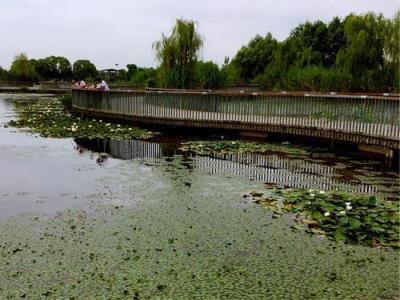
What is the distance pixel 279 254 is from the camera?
4984mm

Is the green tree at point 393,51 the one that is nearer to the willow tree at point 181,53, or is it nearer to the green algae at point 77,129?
the willow tree at point 181,53

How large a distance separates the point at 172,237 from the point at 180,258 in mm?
678

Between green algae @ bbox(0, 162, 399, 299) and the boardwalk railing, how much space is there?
18.3ft

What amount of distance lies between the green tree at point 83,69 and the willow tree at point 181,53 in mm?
65204

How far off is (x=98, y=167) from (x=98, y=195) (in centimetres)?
249

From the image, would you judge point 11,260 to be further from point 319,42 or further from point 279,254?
point 319,42

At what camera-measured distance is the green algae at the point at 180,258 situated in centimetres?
408

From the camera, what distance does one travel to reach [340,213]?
609 centimetres

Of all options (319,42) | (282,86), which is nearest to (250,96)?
(282,86)

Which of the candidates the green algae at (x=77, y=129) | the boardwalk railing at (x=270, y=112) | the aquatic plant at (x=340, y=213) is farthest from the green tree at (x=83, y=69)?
the aquatic plant at (x=340, y=213)

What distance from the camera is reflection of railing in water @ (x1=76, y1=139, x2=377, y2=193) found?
8430mm

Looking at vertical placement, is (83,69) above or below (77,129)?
above

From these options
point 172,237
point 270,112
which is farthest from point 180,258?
point 270,112

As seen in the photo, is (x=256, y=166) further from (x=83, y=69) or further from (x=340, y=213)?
(x=83, y=69)
